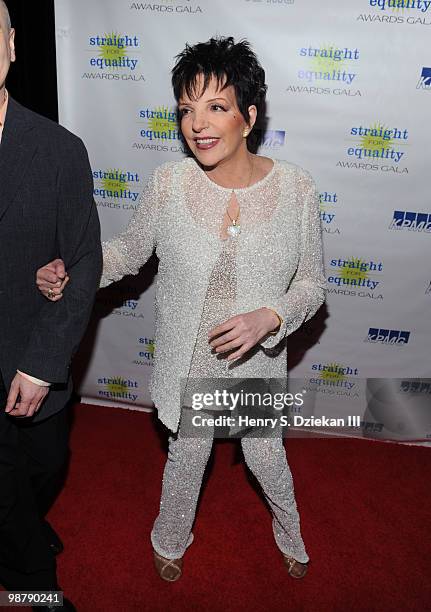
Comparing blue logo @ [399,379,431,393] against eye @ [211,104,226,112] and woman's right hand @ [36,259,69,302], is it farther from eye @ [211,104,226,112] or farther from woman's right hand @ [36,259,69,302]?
woman's right hand @ [36,259,69,302]

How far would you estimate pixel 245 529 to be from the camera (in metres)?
2.70

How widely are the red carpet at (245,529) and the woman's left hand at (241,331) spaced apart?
119 centimetres

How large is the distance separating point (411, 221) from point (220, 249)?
1.32m

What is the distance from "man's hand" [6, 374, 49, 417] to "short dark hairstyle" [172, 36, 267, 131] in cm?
106

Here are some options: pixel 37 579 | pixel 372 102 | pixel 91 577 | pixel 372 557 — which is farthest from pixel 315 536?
pixel 372 102

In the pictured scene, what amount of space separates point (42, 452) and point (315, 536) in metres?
1.40

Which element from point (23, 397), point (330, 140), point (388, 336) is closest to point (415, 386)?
point (388, 336)

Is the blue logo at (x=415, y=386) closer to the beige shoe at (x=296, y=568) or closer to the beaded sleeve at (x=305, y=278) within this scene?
the beige shoe at (x=296, y=568)

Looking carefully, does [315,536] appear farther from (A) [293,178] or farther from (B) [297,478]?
(A) [293,178]

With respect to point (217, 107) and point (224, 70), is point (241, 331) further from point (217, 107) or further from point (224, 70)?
point (224, 70)

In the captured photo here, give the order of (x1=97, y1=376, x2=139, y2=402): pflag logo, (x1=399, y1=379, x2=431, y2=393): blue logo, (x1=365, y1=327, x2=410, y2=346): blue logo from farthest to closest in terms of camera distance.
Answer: (x1=97, y1=376, x2=139, y2=402): pflag logo
(x1=399, y1=379, x2=431, y2=393): blue logo
(x1=365, y1=327, x2=410, y2=346): blue logo

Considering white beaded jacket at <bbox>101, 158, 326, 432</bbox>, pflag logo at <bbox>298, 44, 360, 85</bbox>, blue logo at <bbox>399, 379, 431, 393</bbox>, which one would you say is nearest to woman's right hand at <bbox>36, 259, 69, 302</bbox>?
white beaded jacket at <bbox>101, 158, 326, 432</bbox>

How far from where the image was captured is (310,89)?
2605 mm

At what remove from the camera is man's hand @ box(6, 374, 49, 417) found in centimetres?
175
